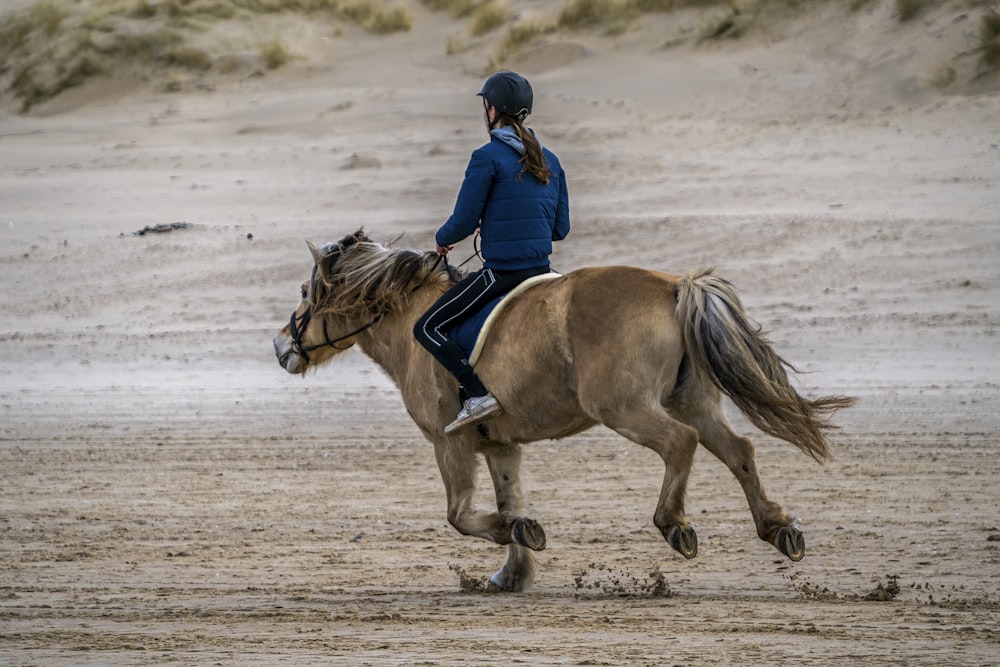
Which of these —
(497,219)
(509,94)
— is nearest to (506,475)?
(497,219)

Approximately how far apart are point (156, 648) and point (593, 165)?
15.1m

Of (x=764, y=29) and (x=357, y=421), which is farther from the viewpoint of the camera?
(x=764, y=29)

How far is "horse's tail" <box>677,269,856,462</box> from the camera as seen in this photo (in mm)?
5805

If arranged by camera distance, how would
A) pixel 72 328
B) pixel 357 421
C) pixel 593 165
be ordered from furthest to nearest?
pixel 593 165
pixel 72 328
pixel 357 421

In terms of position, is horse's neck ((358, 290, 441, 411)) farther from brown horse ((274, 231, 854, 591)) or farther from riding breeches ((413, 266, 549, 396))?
riding breeches ((413, 266, 549, 396))

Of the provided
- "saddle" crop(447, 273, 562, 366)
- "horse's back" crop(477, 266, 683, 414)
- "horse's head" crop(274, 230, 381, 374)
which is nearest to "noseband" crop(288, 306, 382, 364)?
"horse's head" crop(274, 230, 381, 374)

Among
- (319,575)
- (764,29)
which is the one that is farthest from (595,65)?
(319,575)

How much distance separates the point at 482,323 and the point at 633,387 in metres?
0.87

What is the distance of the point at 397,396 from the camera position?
12.9 meters

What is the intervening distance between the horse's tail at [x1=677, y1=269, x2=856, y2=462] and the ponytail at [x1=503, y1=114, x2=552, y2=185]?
844 millimetres

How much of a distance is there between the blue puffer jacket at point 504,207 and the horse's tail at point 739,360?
30.7 inches

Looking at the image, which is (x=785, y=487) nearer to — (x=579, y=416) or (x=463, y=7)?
(x=579, y=416)

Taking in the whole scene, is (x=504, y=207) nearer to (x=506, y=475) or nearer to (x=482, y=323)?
(x=482, y=323)

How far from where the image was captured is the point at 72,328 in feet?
51.2
